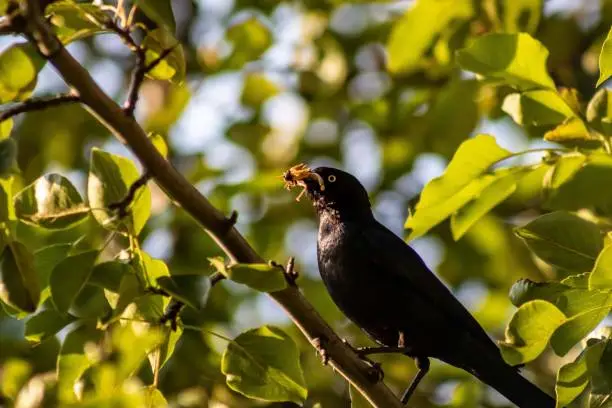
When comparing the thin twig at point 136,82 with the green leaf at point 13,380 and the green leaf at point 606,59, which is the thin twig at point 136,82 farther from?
the green leaf at point 13,380

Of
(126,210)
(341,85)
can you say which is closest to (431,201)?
(126,210)

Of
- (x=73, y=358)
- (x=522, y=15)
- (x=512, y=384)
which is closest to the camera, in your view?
(x=73, y=358)

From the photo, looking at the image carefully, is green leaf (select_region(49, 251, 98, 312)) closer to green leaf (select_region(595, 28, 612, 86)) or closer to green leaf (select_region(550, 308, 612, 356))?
green leaf (select_region(550, 308, 612, 356))

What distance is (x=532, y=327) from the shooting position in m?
2.84

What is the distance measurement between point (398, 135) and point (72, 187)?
3.94m

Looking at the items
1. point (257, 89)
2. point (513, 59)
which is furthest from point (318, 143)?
point (513, 59)

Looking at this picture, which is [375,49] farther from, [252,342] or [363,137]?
[252,342]

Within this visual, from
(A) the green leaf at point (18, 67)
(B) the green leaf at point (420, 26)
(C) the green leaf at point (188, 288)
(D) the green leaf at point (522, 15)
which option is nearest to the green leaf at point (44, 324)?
(C) the green leaf at point (188, 288)

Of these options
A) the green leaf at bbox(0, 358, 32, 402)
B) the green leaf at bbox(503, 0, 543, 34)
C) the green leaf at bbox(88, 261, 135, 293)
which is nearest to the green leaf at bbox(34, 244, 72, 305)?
the green leaf at bbox(88, 261, 135, 293)

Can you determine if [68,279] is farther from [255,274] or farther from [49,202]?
[255,274]

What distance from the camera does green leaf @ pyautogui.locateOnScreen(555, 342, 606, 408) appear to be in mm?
2816

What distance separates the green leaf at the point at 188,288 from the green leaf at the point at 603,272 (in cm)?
98

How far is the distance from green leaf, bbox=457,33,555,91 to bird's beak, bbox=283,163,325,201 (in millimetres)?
1317

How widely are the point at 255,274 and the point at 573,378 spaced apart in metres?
0.91
